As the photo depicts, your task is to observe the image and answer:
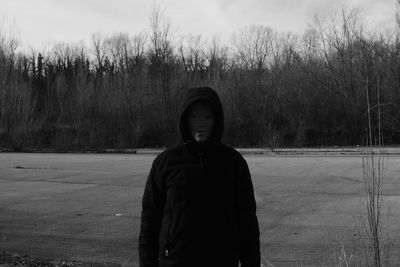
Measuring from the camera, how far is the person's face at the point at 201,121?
9.39 ft

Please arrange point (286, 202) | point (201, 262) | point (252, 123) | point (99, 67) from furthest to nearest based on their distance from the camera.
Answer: point (99, 67)
point (252, 123)
point (286, 202)
point (201, 262)

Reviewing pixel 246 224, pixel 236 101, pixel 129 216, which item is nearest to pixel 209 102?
pixel 246 224

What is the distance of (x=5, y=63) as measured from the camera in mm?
52906

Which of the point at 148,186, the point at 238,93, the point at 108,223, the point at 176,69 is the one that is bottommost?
the point at 108,223

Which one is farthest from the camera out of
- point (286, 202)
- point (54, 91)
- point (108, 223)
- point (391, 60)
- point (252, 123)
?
point (54, 91)

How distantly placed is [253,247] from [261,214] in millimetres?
6786

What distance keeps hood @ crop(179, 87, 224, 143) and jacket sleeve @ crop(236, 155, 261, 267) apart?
255 millimetres

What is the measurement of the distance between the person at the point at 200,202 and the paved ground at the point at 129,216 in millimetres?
3492

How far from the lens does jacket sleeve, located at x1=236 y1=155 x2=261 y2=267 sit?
112 inches

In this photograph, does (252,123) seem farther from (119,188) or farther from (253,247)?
(253,247)

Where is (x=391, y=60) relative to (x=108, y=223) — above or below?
above

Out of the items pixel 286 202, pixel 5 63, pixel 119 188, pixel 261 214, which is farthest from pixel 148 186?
pixel 5 63

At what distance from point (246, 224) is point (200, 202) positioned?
1.19 ft

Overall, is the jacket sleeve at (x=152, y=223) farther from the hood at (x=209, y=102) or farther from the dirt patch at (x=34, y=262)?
the dirt patch at (x=34, y=262)
